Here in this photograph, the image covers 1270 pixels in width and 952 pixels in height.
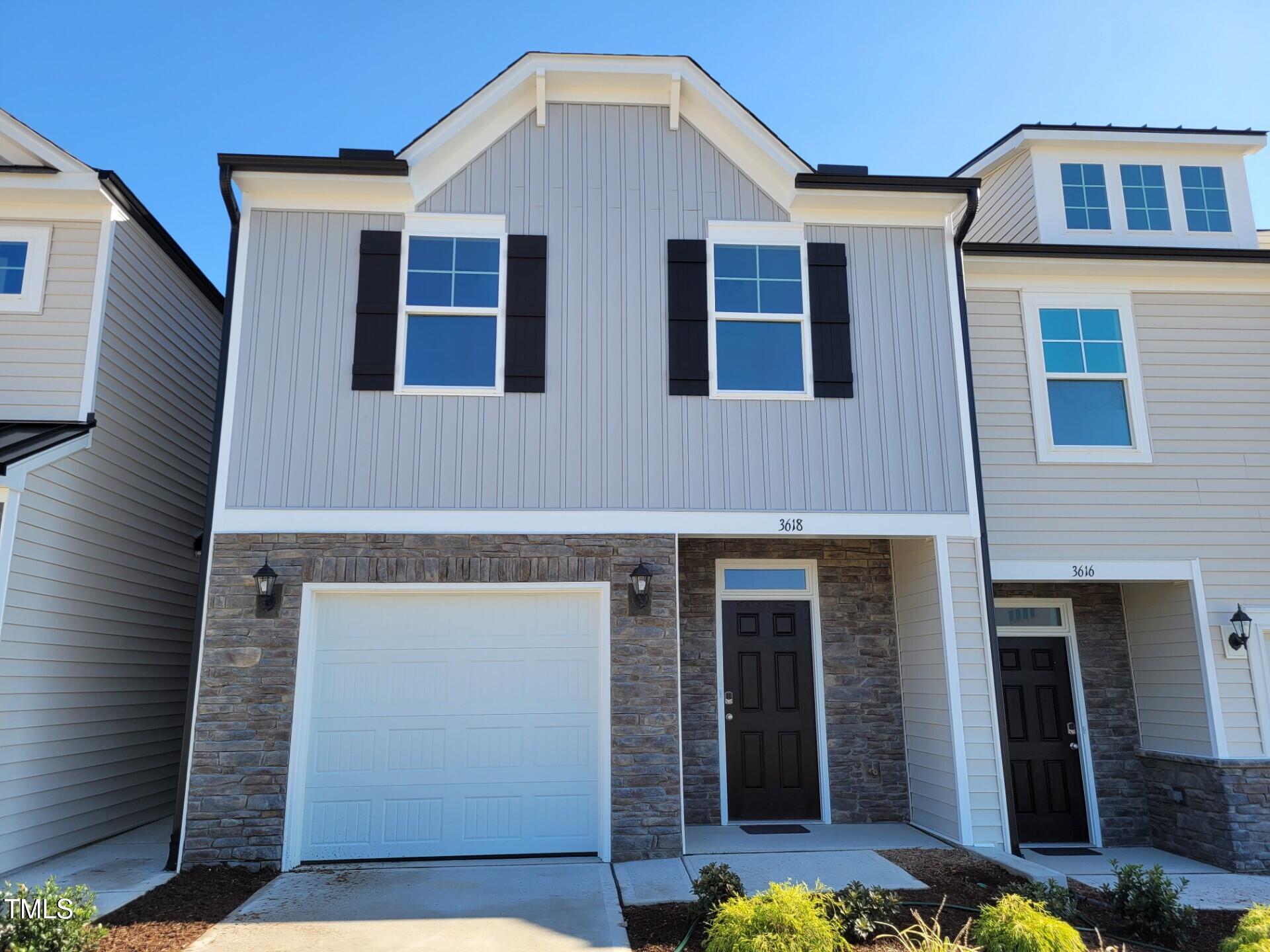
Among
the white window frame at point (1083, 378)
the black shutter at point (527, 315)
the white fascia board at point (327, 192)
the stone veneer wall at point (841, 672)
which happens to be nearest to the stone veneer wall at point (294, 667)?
the stone veneer wall at point (841, 672)

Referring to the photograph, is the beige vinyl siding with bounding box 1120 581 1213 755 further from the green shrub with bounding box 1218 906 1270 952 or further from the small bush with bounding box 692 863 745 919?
the small bush with bounding box 692 863 745 919

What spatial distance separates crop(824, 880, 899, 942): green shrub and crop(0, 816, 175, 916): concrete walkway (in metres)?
4.57

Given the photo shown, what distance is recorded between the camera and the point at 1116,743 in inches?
341

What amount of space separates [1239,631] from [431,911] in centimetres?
751

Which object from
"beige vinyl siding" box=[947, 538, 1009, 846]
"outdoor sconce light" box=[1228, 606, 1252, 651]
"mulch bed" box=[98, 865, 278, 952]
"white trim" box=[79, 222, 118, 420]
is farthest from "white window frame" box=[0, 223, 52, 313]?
"outdoor sconce light" box=[1228, 606, 1252, 651]

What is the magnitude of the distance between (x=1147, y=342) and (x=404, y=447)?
7346 millimetres

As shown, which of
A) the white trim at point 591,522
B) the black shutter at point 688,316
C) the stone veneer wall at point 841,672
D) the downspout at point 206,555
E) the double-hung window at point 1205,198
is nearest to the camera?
the downspout at point 206,555

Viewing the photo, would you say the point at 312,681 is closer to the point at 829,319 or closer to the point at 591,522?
the point at 591,522

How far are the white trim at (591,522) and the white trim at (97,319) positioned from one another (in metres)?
1.48

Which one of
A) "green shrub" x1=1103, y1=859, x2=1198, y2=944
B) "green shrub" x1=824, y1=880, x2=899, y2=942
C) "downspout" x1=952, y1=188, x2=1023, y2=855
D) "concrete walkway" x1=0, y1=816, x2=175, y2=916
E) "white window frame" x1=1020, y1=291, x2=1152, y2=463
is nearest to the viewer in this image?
"green shrub" x1=824, y1=880, x2=899, y2=942

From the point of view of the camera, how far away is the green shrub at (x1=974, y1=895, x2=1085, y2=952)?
448cm

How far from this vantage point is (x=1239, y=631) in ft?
26.3

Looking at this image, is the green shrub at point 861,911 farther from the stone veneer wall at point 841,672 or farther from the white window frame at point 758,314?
the white window frame at point 758,314

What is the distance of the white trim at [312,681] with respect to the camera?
666 centimetres
